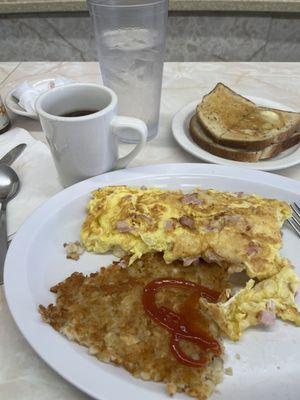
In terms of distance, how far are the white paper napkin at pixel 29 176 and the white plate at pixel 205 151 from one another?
50 centimetres

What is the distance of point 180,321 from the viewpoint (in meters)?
0.92

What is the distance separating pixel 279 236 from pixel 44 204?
70cm

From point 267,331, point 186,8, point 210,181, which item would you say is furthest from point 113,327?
point 186,8

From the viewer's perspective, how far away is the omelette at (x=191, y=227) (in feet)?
3.39

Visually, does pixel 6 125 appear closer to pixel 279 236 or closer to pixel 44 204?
pixel 44 204

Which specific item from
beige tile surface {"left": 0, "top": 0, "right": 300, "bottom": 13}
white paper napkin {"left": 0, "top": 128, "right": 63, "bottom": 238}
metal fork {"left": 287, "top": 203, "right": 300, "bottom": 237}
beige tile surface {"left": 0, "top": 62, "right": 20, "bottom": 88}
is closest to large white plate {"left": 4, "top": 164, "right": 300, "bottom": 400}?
metal fork {"left": 287, "top": 203, "right": 300, "bottom": 237}

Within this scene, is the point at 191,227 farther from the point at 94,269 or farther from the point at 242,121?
the point at 242,121

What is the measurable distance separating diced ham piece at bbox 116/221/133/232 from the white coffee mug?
0.28 m

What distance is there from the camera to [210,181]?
1.31 meters

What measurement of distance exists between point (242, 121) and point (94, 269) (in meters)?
0.90

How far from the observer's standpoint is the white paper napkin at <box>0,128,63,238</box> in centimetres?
126

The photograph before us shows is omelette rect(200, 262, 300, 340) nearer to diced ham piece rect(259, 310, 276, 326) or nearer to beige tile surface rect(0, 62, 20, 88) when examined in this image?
diced ham piece rect(259, 310, 276, 326)

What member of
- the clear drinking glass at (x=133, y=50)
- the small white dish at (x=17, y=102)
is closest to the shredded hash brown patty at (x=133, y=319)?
the clear drinking glass at (x=133, y=50)

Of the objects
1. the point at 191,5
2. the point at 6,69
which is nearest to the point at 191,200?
the point at 6,69
